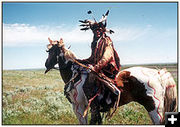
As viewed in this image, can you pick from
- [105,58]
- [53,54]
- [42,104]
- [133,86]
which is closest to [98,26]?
[105,58]

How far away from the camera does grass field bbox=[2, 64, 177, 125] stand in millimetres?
3758

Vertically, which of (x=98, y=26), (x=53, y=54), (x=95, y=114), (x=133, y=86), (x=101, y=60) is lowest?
(x=95, y=114)

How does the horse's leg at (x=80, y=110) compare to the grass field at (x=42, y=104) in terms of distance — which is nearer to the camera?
the horse's leg at (x=80, y=110)

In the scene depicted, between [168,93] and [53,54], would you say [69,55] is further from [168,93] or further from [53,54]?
[168,93]

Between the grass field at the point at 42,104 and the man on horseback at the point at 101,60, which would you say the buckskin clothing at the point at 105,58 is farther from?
the grass field at the point at 42,104

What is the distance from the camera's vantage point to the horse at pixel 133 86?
294 centimetres

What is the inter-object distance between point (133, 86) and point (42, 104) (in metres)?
2.00

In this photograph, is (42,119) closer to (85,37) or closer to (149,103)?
(85,37)

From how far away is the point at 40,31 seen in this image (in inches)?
158

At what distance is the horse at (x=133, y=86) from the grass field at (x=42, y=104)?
45cm

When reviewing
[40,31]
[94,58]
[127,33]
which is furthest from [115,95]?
[40,31]

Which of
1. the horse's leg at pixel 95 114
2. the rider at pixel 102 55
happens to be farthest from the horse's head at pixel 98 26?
the horse's leg at pixel 95 114

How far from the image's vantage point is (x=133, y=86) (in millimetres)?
3012

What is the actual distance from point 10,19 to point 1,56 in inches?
30.6
